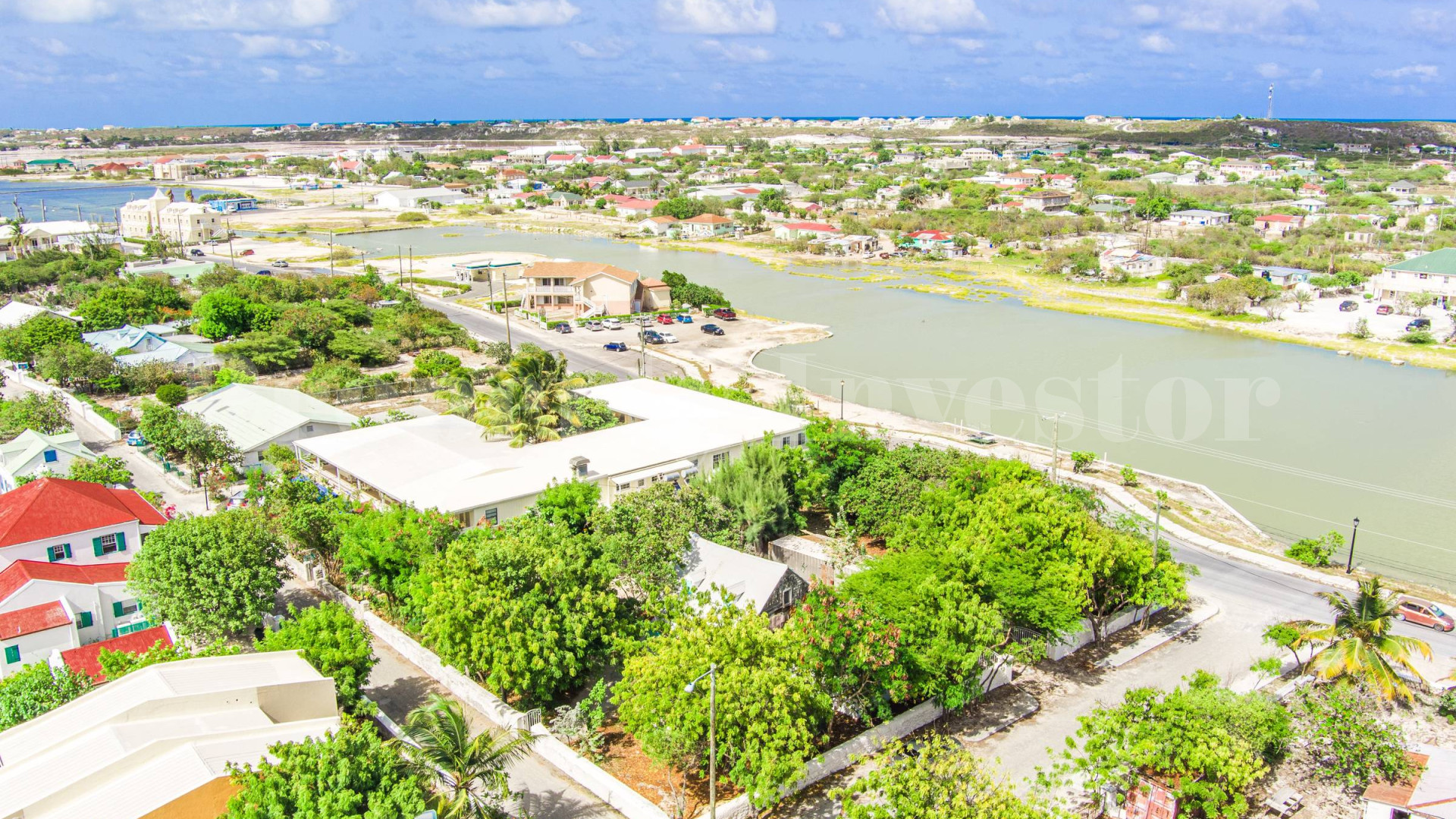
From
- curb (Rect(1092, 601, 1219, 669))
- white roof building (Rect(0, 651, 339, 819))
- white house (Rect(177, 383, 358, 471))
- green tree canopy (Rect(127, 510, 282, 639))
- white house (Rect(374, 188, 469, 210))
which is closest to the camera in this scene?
white roof building (Rect(0, 651, 339, 819))

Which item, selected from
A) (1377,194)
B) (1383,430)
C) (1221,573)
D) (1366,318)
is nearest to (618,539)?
→ (1221,573)

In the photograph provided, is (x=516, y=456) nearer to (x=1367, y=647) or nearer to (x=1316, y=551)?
(x=1367, y=647)

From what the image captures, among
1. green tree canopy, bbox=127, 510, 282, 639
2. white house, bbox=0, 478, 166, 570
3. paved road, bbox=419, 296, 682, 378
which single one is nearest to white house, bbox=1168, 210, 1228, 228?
paved road, bbox=419, 296, 682, 378

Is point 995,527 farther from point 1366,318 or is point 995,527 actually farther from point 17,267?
point 17,267

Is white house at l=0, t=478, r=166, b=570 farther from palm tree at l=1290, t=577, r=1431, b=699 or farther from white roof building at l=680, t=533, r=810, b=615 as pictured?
palm tree at l=1290, t=577, r=1431, b=699

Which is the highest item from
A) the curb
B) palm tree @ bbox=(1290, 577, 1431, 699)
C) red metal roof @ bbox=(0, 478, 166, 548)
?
red metal roof @ bbox=(0, 478, 166, 548)

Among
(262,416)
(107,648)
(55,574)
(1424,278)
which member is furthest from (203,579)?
(1424,278)
